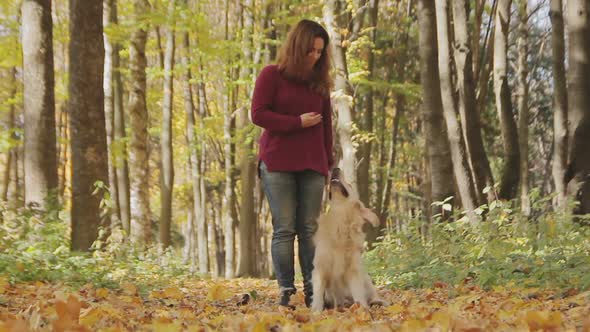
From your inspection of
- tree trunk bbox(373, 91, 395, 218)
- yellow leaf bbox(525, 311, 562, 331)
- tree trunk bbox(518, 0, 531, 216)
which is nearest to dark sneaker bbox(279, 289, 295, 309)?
yellow leaf bbox(525, 311, 562, 331)

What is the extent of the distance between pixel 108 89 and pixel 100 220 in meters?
7.12

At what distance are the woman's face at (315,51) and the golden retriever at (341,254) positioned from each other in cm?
113

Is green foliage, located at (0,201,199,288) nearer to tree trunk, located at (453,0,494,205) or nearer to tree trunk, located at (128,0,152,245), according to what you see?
tree trunk, located at (128,0,152,245)

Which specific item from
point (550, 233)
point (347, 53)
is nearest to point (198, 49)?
point (347, 53)

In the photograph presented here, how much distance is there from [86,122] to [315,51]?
13.9ft

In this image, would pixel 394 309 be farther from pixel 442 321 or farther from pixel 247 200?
pixel 247 200

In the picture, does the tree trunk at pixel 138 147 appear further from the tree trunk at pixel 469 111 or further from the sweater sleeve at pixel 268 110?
the sweater sleeve at pixel 268 110

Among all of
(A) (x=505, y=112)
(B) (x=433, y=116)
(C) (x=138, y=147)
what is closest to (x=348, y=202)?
(B) (x=433, y=116)

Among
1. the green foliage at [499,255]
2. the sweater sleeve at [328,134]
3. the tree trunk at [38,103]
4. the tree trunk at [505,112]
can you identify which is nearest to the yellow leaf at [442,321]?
the green foliage at [499,255]

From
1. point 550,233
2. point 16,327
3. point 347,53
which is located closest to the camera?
point 16,327

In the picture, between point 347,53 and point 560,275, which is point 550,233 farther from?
point 347,53

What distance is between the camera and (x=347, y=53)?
49.0 feet

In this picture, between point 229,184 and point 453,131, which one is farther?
point 229,184

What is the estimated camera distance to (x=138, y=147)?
1448 centimetres
